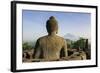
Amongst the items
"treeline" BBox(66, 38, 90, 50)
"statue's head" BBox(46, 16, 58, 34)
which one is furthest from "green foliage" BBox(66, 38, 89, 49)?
"statue's head" BBox(46, 16, 58, 34)

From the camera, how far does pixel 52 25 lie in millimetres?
1742

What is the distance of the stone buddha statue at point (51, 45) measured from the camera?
170 cm

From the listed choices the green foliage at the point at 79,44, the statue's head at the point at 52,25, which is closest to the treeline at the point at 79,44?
the green foliage at the point at 79,44

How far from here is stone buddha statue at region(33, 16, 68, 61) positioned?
1.70 m

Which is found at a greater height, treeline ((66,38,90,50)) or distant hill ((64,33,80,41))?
distant hill ((64,33,80,41))

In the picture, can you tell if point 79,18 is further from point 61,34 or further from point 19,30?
point 19,30

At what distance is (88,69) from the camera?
185cm

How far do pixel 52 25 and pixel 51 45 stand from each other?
16 centimetres

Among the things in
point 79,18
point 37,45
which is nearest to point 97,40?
point 79,18

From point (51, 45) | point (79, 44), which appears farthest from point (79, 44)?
point (51, 45)

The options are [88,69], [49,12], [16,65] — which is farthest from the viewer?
[88,69]

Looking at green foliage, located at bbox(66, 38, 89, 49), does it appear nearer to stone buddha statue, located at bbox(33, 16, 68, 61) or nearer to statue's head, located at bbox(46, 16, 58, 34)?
stone buddha statue, located at bbox(33, 16, 68, 61)

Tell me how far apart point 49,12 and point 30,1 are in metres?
0.18

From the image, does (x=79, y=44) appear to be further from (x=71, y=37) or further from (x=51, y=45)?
(x=51, y=45)
